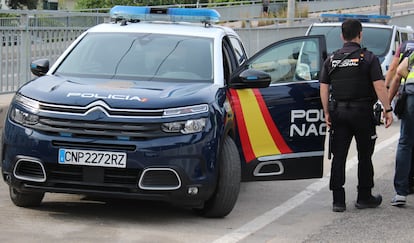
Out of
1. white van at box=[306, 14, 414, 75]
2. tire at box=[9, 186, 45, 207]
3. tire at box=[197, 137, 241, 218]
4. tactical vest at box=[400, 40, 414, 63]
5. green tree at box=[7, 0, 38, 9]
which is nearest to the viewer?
tire at box=[197, 137, 241, 218]

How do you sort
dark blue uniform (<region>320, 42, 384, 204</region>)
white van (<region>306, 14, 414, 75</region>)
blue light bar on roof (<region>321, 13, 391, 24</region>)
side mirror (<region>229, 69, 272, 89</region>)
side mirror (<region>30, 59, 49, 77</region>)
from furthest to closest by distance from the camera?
blue light bar on roof (<region>321, 13, 391, 24</region>), white van (<region>306, 14, 414, 75</region>), side mirror (<region>30, 59, 49, 77</region>), dark blue uniform (<region>320, 42, 384, 204</region>), side mirror (<region>229, 69, 272, 89</region>)

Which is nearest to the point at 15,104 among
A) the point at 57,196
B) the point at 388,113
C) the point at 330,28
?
the point at 57,196

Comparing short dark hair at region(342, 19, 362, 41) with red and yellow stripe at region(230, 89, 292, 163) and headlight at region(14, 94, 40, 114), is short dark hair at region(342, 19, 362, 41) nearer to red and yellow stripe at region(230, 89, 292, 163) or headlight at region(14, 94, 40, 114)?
red and yellow stripe at region(230, 89, 292, 163)

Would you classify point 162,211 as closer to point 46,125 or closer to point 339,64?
point 46,125

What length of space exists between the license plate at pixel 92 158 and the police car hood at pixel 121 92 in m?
0.39

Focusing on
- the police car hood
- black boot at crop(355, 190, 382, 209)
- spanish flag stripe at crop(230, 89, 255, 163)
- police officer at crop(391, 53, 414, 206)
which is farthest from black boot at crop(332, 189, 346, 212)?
the police car hood

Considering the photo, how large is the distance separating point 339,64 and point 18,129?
2961 mm

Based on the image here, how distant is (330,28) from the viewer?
16484 mm

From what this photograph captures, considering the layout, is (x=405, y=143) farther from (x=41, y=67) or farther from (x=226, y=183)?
(x=41, y=67)

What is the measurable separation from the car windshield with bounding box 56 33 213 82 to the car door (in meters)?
0.44

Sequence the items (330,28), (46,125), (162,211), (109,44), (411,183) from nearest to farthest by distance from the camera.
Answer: (46,125) → (162,211) → (109,44) → (411,183) → (330,28)

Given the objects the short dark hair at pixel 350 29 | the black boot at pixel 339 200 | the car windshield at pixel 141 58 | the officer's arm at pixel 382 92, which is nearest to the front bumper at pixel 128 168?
the car windshield at pixel 141 58

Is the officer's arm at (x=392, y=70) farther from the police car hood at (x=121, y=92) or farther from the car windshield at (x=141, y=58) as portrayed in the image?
the police car hood at (x=121, y=92)

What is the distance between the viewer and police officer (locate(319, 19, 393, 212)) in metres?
6.98
